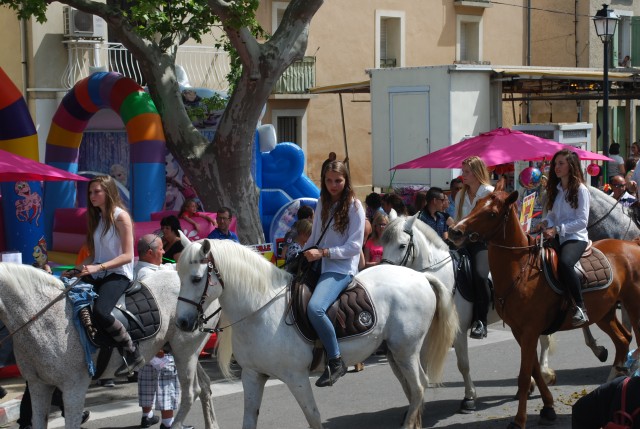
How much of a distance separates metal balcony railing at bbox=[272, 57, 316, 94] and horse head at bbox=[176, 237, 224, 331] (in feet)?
69.3

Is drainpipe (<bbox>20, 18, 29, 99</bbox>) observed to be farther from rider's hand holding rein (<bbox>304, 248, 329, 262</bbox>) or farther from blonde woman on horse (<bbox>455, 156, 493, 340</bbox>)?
Result: rider's hand holding rein (<bbox>304, 248, 329, 262</bbox>)

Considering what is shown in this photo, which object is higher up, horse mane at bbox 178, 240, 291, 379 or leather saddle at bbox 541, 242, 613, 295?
horse mane at bbox 178, 240, 291, 379

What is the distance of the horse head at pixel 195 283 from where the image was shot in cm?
→ 710

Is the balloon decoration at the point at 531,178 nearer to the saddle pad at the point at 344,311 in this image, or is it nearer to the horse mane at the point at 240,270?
the saddle pad at the point at 344,311

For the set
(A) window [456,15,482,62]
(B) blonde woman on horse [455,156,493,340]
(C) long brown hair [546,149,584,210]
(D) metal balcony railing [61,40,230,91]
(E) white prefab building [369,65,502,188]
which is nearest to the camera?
(C) long brown hair [546,149,584,210]

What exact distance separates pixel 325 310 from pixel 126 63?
15.8m

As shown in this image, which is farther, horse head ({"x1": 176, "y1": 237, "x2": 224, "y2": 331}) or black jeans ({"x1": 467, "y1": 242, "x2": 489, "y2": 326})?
black jeans ({"x1": 467, "y1": 242, "x2": 489, "y2": 326})

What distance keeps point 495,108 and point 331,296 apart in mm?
14378

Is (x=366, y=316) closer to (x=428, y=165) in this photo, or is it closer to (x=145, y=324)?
(x=145, y=324)

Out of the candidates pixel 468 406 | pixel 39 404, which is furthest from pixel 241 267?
pixel 468 406

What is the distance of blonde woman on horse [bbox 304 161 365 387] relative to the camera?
7551 millimetres

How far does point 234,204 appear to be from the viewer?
1434 cm

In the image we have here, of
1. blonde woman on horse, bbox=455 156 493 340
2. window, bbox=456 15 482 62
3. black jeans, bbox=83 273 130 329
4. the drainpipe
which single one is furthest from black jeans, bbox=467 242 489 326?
window, bbox=456 15 482 62

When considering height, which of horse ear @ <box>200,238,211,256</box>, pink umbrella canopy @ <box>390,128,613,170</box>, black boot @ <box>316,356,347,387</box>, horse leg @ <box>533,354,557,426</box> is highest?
pink umbrella canopy @ <box>390,128,613,170</box>
